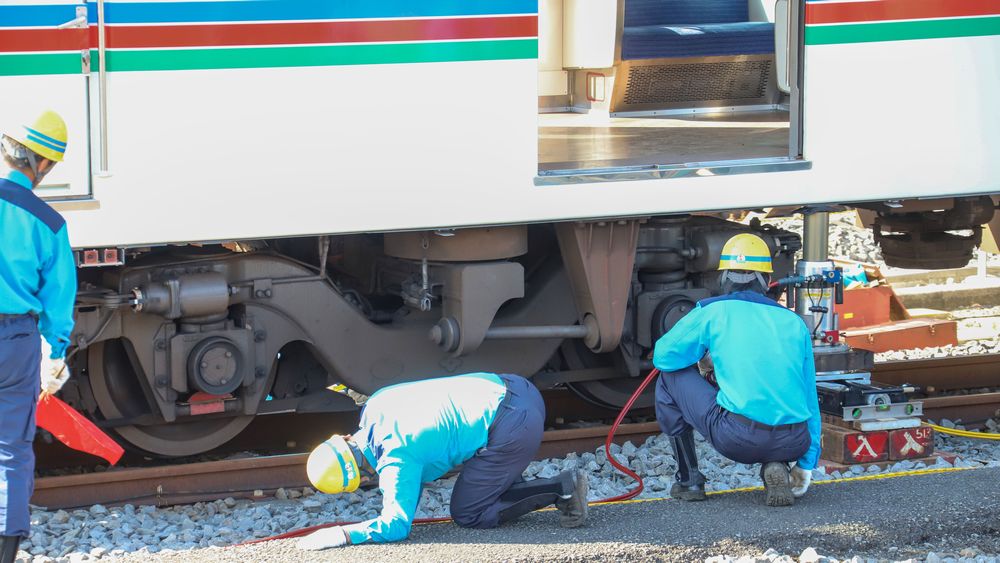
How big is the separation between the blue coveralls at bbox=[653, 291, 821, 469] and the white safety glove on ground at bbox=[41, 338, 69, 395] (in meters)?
2.37

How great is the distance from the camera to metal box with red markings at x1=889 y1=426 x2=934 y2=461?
19.8ft

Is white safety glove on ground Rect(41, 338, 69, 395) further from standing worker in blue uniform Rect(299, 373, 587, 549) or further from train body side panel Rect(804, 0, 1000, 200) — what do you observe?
train body side panel Rect(804, 0, 1000, 200)

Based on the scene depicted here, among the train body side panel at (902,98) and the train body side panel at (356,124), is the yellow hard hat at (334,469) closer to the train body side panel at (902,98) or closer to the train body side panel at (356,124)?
the train body side panel at (356,124)

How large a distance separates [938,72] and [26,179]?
14.2 feet

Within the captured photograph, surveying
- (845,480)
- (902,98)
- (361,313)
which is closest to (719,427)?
(845,480)

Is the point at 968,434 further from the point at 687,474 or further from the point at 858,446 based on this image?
the point at 687,474

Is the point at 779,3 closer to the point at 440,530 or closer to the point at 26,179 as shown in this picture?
the point at 440,530

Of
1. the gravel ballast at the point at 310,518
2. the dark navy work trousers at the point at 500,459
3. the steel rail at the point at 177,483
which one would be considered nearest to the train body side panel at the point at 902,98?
the gravel ballast at the point at 310,518

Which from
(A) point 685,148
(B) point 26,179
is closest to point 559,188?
(A) point 685,148

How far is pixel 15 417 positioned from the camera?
4500 mm

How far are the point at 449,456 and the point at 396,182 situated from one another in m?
1.39

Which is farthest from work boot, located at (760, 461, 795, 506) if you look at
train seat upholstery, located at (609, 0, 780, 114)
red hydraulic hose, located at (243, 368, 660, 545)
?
train seat upholstery, located at (609, 0, 780, 114)

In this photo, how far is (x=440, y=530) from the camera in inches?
197

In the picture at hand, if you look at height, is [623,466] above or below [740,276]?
below
